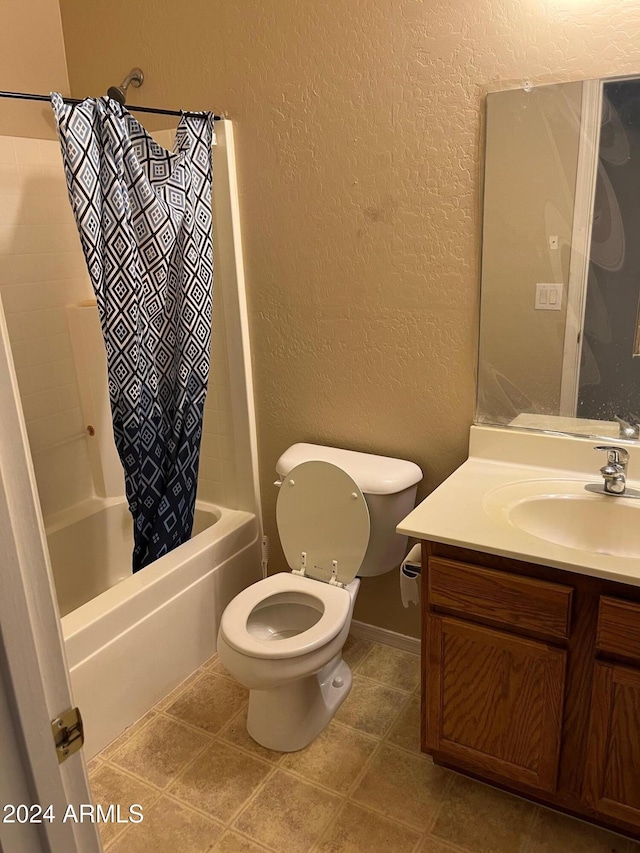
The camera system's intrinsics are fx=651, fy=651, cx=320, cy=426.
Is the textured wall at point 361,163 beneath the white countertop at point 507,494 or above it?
above

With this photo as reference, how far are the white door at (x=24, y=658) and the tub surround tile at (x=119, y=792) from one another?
4.01 ft

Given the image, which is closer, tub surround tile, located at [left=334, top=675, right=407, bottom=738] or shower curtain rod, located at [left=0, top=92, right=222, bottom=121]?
shower curtain rod, located at [left=0, top=92, right=222, bottom=121]

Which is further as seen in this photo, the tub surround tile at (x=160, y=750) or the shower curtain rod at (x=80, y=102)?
the tub surround tile at (x=160, y=750)

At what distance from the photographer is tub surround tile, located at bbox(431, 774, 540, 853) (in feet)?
5.46

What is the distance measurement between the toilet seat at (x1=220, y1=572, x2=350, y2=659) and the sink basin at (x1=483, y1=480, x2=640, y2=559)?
593mm

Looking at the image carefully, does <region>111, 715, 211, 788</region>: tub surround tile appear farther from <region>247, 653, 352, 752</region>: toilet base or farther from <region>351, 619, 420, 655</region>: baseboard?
<region>351, 619, 420, 655</region>: baseboard

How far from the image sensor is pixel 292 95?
209cm

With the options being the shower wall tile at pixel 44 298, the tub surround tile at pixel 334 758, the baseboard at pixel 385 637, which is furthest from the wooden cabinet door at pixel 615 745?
the shower wall tile at pixel 44 298

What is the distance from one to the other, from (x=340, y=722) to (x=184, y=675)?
0.60 meters

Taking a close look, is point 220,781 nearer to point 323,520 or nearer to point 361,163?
point 323,520

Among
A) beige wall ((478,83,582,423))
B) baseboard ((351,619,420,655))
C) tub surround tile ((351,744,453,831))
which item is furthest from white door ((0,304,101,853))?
baseboard ((351,619,420,655))

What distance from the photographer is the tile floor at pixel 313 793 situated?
5.52ft

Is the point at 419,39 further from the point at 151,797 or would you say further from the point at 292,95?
the point at 151,797

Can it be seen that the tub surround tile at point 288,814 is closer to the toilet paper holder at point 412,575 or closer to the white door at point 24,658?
the toilet paper holder at point 412,575
